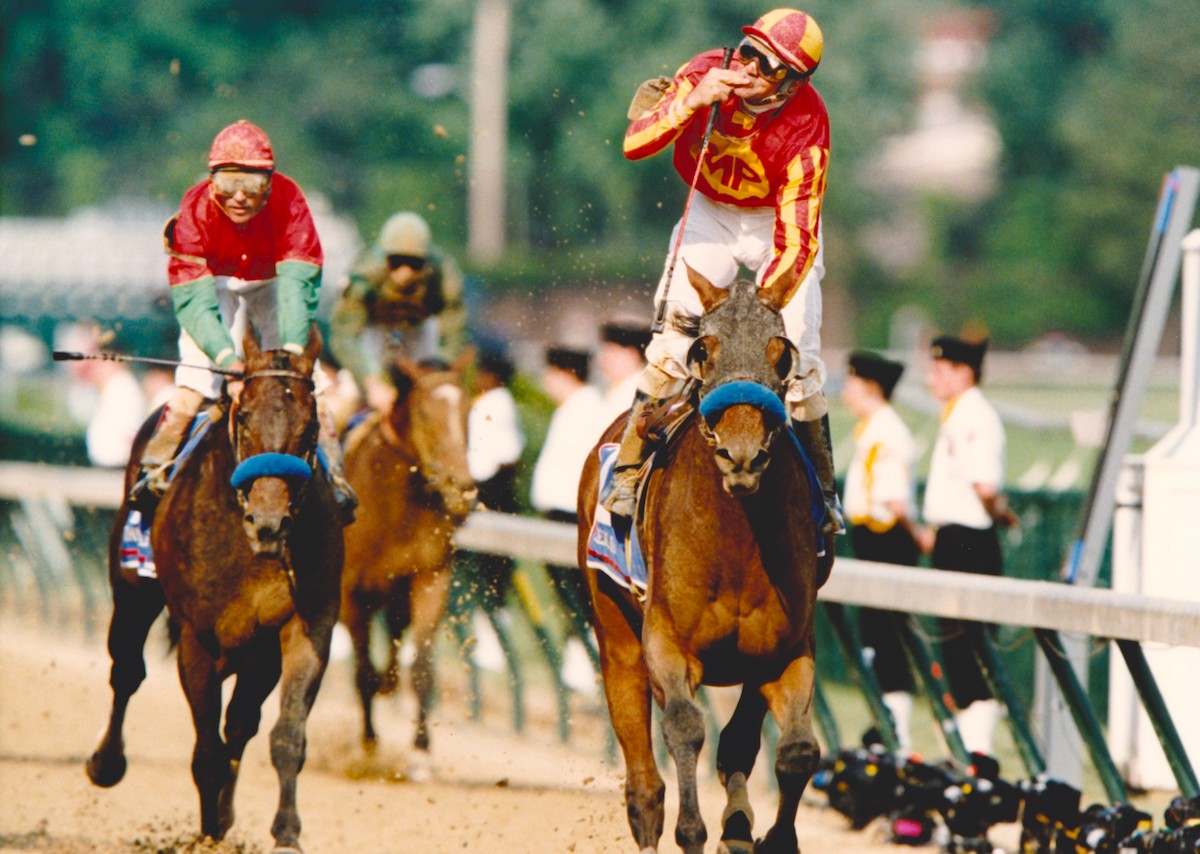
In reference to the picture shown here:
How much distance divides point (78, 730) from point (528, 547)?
269cm

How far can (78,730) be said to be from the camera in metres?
10.5

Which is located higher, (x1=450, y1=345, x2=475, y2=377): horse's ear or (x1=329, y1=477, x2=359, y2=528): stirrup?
(x1=450, y1=345, x2=475, y2=377): horse's ear

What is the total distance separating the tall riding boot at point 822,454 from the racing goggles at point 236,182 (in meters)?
2.01

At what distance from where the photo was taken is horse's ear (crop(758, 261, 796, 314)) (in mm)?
5656

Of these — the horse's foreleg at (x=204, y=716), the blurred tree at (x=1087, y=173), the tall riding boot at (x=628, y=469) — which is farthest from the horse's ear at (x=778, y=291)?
the blurred tree at (x=1087, y=173)

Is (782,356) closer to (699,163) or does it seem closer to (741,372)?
(741,372)

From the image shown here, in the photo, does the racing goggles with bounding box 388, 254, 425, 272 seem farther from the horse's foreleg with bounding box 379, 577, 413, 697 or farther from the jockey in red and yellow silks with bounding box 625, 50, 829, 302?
the jockey in red and yellow silks with bounding box 625, 50, 829, 302

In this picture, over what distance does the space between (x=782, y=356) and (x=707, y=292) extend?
0.30 metres

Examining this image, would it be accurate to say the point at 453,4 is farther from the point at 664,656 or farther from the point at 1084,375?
the point at 664,656

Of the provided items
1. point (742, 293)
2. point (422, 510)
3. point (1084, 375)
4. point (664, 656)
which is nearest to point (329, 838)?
point (422, 510)

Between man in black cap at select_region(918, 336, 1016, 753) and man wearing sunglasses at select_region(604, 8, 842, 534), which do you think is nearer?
man wearing sunglasses at select_region(604, 8, 842, 534)

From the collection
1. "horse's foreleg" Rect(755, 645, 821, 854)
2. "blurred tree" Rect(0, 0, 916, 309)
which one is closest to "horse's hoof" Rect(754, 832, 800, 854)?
"horse's foreleg" Rect(755, 645, 821, 854)

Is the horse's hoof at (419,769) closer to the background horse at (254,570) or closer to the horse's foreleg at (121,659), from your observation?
the horse's foreleg at (121,659)

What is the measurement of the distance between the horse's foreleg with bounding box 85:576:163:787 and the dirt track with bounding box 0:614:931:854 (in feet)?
0.96
